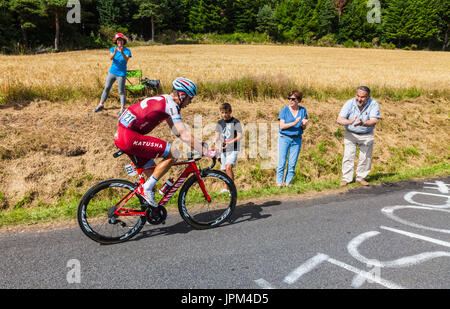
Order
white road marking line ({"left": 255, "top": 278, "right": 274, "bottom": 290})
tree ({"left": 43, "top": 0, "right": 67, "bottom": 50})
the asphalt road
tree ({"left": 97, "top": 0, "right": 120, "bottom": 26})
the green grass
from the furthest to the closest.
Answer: tree ({"left": 97, "top": 0, "right": 120, "bottom": 26})
tree ({"left": 43, "top": 0, "right": 67, "bottom": 50})
the green grass
the asphalt road
white road marking line ({"left": 255, "top": 278, "right": 274, "bottom": 290})

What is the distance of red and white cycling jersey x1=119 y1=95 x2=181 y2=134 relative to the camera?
425cm

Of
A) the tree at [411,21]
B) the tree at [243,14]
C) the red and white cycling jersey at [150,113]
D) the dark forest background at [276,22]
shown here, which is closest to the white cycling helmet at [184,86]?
the red and white cycling jersey at [150,113]

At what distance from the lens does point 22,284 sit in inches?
132

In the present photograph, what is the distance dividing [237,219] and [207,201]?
618mm

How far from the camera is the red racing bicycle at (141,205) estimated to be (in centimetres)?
438

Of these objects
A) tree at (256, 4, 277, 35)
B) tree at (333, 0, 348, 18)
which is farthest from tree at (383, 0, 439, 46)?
tree at (256, 4, 277, 35)

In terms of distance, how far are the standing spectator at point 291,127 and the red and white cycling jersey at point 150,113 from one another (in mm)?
3299

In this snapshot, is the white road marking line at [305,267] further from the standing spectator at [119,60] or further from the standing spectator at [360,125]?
the standing spectator at [119,60]

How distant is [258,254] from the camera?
13.3ft

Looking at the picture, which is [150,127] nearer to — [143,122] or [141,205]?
[143,122]

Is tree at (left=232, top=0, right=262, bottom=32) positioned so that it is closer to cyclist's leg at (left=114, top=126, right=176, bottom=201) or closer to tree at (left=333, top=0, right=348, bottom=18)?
tree at (left=333, top=0, right=348, bottom=18)

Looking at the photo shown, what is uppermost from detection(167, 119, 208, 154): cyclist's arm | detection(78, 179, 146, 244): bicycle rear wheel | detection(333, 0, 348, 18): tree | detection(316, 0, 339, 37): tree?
detection(333, 0, 348, 18): tree

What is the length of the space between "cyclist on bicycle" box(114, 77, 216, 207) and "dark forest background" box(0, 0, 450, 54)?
52607mm

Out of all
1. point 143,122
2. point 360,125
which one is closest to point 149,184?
point 143,122
